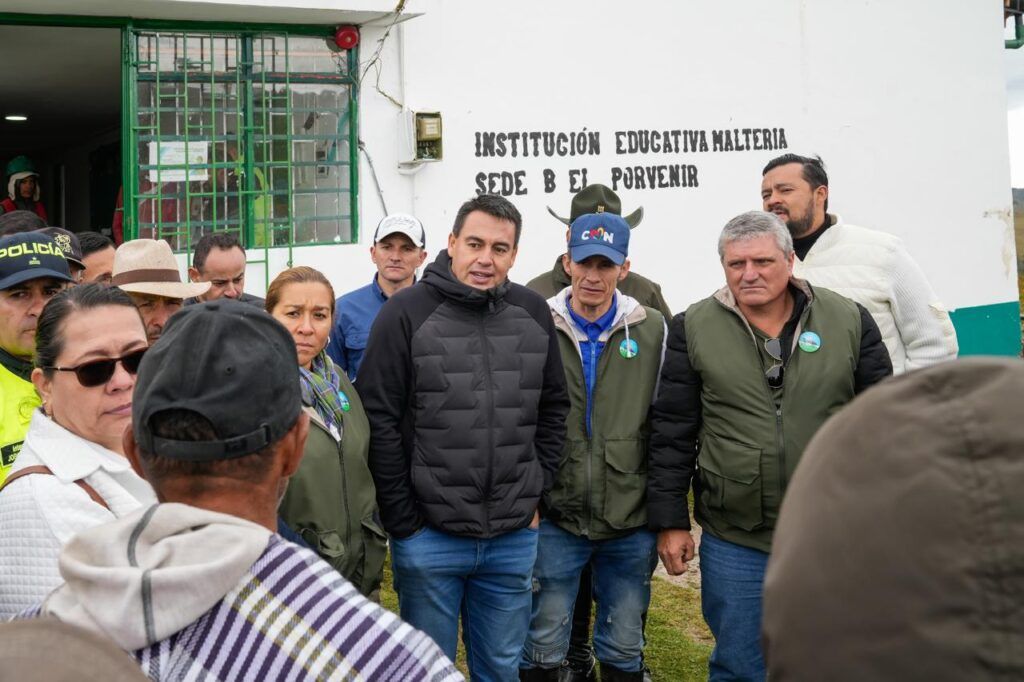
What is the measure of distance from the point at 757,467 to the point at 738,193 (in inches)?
206

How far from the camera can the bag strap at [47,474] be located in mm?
2092

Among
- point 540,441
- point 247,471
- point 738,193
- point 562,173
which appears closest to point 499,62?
point 562,173

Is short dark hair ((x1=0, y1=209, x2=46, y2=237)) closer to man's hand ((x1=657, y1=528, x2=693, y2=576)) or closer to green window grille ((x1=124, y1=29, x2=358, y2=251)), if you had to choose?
green window grille ((x1=124, y1=29, x2=358, y2=251))

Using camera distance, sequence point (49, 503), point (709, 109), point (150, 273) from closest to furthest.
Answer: point (49, 503) < point (150, 273) < point (709, 109)

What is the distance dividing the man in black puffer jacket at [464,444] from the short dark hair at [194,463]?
209 centimetres

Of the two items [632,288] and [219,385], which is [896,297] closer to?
[632,288]

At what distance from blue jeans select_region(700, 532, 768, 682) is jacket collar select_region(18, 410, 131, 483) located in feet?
7.32

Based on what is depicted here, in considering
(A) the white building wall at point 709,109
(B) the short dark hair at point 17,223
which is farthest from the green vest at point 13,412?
(A) the white building wall at point 709,109

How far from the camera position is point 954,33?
9.35m

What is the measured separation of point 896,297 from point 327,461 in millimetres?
2498

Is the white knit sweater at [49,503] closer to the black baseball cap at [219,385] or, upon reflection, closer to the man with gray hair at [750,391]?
the black baseball cap at [219,385]

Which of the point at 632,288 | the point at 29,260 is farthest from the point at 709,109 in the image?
the point at 29,260

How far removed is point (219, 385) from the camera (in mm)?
1480

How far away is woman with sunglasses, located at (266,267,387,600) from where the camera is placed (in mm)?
3191
